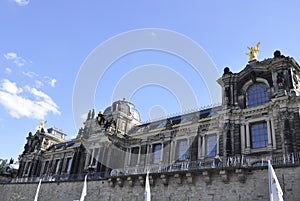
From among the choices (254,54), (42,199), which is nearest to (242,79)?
(254,54)

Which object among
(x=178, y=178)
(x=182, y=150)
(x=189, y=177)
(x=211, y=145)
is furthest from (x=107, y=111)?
(x=189, y=177)

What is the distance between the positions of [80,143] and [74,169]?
402 cm

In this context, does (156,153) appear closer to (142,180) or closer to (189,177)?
(142,180)

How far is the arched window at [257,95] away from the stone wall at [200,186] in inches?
377

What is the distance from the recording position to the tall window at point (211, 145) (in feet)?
92.3

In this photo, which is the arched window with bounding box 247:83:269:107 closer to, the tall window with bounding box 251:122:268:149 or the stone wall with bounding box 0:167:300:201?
the tall window with bounding box 251:122:268:149

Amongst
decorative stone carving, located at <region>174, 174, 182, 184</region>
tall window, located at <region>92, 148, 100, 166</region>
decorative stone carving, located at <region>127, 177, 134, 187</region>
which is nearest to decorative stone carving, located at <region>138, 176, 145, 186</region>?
decorative stone carving, located at <region>127, 177, 134, 187</region>

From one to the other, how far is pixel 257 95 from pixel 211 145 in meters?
7.14

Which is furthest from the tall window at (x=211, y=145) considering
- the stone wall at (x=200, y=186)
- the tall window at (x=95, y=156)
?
the tall window at (x=95, y=156)

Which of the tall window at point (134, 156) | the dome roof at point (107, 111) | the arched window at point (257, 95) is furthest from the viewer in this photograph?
the dome roof at point (107, 111)

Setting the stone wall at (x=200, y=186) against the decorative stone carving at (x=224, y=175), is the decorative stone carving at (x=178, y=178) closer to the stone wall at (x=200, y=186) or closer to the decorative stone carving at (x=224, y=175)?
the stone wall at (x=200, y=186)

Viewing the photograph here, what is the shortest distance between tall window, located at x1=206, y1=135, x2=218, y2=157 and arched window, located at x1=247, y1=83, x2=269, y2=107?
5148 mm

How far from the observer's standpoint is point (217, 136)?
28.4 metres

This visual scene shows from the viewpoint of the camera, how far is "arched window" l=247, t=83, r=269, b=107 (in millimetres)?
26817
